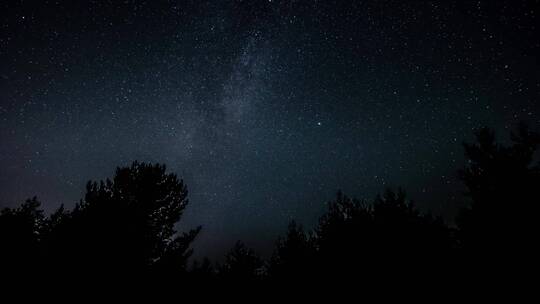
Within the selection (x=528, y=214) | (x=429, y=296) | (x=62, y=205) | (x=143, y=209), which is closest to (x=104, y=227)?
(x=143, y=209)

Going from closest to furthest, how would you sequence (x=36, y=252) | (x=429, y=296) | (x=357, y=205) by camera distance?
(x=36, y=252) < (x=429, y=296) < (x=357, y=205)

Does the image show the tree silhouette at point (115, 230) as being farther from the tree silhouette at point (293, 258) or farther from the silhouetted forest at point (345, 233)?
the tree silhouette at point (293, 258)

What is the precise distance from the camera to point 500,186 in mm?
12016

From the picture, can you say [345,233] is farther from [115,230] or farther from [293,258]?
[115,230]

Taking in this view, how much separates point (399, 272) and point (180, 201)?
29.2 feet

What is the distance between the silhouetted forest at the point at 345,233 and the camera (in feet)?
29.1

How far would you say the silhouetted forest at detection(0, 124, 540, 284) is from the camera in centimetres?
Answer: 888

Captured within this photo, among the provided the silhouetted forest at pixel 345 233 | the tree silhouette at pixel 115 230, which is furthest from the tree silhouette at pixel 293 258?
the tree silhouette at pixel 115 230

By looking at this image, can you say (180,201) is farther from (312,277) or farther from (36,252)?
(312,277)

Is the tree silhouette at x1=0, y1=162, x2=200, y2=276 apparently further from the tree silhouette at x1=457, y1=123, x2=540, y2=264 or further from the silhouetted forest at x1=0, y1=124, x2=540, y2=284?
the tree silhouette at x1=457, y1=123, x2=540, y2=264

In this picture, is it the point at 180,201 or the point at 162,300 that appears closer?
the point at 162,300

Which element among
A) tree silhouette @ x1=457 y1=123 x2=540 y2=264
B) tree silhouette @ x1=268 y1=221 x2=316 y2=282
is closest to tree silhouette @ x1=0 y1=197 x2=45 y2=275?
tree silhouette @ x1=268 y1=221 x2=316 y2=282

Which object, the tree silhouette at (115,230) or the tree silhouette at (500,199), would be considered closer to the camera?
the tree silhouette at (115,230)

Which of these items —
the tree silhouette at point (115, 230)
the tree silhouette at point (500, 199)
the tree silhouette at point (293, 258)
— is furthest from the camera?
the tree silhouette at point (293, 258)
